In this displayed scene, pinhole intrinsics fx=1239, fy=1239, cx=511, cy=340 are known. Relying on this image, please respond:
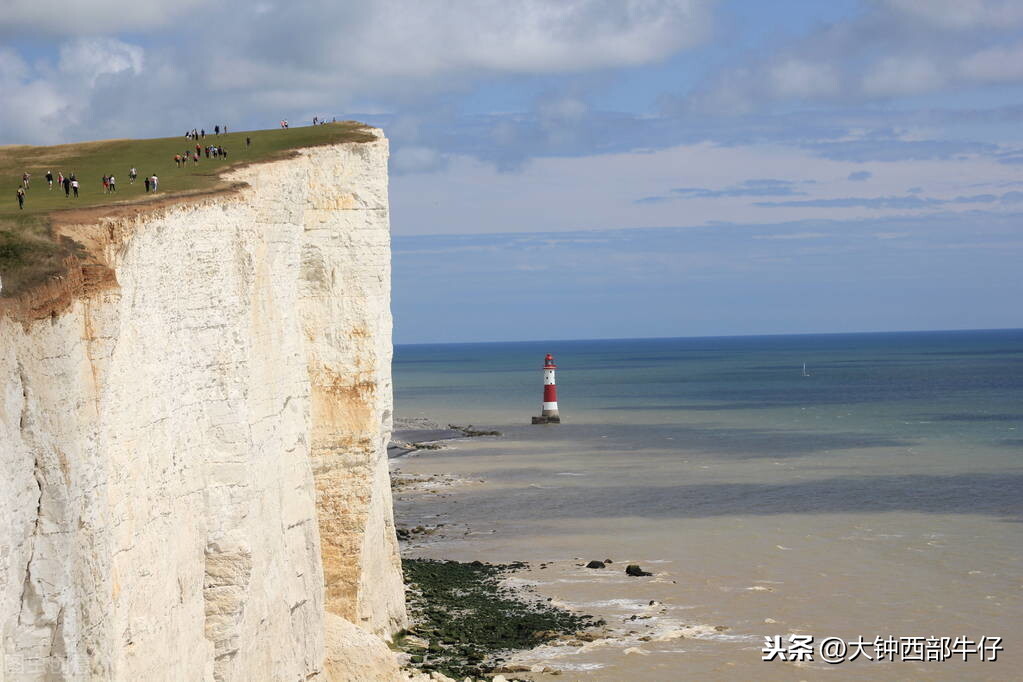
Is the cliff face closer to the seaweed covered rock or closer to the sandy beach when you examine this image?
the seaweed covered rock

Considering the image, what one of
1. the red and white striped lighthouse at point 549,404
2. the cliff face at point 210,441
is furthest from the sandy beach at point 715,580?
the red and white striped lighthouse at point 549,404

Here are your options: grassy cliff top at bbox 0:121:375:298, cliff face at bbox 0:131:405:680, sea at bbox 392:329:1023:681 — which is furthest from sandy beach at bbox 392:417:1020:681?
grassy cliff top at bbox 0:121:375:298

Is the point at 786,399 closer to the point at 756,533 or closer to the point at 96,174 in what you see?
the point at 756,533

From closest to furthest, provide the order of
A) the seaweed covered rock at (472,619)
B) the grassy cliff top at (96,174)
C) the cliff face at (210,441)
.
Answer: the cliff face at (210,441), the grassy cliff top at (96,174), the seaweed covered rock at (472,619)

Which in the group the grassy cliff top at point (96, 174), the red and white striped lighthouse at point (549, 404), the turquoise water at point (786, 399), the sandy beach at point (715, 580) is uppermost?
the grassy cliff top at point (96, 174)

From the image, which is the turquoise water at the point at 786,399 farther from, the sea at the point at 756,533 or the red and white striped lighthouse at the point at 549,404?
the red and white striped lighthouse at the point at 549,404

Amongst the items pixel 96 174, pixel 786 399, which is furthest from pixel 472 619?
pixel 786 399
